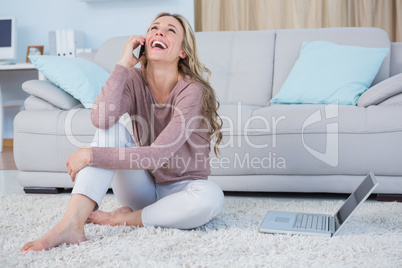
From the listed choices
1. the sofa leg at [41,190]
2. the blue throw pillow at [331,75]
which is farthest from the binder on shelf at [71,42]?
the blue throw pillow at [331,75]

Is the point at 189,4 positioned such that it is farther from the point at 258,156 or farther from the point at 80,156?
the point at 80,156

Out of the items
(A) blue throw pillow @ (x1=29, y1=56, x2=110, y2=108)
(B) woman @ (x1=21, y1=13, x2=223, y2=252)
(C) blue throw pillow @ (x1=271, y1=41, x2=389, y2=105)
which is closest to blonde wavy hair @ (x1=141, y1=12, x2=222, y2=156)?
(B) woman @ (x1=21, y1=13, x2=223, y2=252)

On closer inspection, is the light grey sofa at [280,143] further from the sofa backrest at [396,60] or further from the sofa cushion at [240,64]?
the sofa backrest at [396,60]

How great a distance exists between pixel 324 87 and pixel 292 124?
495 millimetres

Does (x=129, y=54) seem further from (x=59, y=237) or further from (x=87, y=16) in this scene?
(x=87, y=16)

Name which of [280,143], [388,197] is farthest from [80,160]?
[388,197]

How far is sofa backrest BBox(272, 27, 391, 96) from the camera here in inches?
109

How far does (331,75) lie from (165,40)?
1256mm

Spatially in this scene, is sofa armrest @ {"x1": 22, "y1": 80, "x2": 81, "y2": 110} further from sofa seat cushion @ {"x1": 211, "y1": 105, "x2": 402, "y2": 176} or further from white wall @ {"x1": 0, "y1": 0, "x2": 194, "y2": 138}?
white wall @ {"x1": 0, "y1": 0, "x2": 194, "y2": 138}

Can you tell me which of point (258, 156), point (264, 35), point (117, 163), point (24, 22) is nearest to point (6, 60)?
point (24, 22)

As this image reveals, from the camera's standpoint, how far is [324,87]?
8.34ft

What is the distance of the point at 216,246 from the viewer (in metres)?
1.43

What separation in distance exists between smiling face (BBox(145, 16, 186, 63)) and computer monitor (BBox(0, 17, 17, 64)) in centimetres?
297

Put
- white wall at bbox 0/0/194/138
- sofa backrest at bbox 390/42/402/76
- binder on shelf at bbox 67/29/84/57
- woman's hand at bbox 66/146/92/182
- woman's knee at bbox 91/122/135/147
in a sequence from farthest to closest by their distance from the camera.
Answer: white wall at bbox 0/0/194/138 → binder on shelf at bbox 67/29/84/57 → sofa backrest at bbox 390/42/402/76 → woman's knee at bbox 91/122/135/147 → woman's hand at bbox 66/146/92/182
